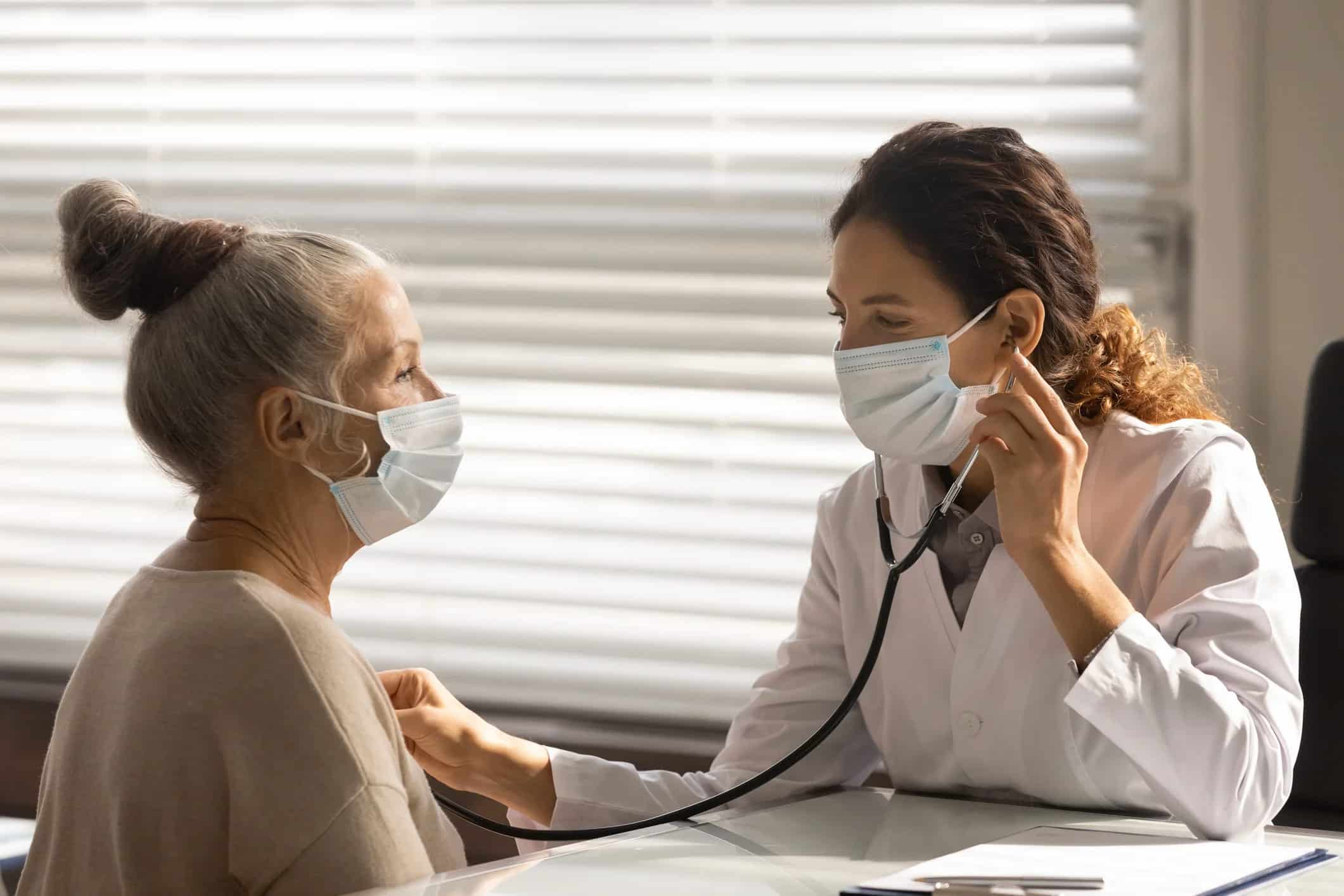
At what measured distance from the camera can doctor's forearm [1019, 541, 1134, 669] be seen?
1325 millimetres

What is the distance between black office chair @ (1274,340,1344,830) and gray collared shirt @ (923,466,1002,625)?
19.1 inches

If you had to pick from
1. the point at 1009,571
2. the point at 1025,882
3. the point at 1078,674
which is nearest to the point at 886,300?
the point at 1009,571

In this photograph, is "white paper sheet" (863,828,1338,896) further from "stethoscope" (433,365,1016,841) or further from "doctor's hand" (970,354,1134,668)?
"stethoscope" (433,365,1016,841)

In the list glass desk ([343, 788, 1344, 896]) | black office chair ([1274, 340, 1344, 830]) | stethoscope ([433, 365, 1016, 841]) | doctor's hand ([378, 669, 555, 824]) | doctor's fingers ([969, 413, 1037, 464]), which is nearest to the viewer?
glass desk ([343, 788, 1344, 896])

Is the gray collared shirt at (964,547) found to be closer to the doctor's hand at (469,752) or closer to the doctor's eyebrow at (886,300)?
the doctor's eyebrow at (886,300)

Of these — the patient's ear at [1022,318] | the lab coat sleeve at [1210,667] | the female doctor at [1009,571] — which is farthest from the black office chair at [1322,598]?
the patient's ear at [1022,318]

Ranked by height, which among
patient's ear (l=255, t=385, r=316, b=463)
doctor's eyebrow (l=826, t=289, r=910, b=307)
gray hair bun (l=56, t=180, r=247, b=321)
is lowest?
patient's ear (l=255, t=385, r=316, b=463)

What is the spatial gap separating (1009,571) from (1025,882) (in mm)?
506

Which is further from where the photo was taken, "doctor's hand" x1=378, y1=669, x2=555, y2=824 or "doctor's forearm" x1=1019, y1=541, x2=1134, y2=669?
"doctor's hand" x1=378, y1=669, x2=555, y2=824

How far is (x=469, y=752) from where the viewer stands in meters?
1.64

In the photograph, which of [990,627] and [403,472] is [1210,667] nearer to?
[990,627]

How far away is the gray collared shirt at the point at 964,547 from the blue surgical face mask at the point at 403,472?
55 centimetres

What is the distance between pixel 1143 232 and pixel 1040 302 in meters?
0.83

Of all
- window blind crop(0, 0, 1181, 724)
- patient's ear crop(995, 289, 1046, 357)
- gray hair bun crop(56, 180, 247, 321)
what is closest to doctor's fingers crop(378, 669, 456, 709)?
gray hair bun crop(56, 180, 247, 321)
